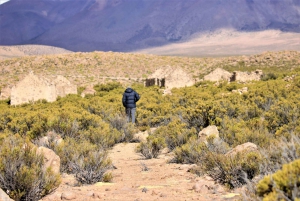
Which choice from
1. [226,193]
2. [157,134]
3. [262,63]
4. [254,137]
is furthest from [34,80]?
[262,63]

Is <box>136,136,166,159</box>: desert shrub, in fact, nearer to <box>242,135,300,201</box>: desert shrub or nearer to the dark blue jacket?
the dark blue jacket

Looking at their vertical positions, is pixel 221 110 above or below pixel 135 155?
above

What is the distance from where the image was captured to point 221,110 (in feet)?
41.0

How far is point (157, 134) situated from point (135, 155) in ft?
3.41

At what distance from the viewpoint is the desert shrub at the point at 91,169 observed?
730 centimetres

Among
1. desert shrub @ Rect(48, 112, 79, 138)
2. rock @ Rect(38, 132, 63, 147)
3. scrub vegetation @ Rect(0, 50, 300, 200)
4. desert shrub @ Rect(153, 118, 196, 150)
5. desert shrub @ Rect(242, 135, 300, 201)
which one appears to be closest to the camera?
desert shrub @ Rect(242, 135, 300, 201)

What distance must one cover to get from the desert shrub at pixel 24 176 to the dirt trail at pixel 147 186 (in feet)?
0.59

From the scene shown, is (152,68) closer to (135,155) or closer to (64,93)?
A: (64,93)

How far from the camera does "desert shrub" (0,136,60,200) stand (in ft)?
19.7

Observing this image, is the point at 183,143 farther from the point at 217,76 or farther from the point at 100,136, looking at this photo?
the point at 217,76

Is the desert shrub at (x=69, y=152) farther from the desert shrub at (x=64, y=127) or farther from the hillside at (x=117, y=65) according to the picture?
Result: the hillside at (x=117, y=65)

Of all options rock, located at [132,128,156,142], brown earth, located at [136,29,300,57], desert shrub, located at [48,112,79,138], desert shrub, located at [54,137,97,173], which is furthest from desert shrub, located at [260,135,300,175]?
brown earth, located at [136,29,300,57]

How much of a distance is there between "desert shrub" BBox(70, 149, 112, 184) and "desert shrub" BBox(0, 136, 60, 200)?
96cm

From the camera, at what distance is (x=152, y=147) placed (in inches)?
415
